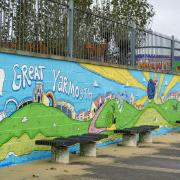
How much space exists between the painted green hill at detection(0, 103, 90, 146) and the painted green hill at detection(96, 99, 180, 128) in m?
1.64

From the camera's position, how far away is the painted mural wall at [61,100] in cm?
867

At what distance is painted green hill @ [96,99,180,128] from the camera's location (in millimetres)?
12562

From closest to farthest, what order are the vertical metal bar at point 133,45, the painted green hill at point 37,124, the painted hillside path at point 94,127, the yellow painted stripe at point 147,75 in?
the painted green hill at point 37,124, the painted hillside path at point 94,127, the vertical metal bar at point 133,45, the yellow painted stripe at point 147,75

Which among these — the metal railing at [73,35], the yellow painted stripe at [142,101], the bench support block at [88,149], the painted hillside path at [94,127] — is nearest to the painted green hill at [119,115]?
the painted hillside path at [94,127]

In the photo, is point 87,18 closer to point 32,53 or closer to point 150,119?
point 32,53

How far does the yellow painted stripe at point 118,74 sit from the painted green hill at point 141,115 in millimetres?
657

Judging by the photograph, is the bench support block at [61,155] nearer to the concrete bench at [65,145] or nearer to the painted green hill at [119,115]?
the concrete bench at [65,145]

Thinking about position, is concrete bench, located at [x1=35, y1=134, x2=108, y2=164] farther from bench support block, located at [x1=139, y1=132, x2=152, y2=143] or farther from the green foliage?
the green foliage

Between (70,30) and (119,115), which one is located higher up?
(70,30)

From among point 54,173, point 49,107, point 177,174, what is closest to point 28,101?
point 49,107

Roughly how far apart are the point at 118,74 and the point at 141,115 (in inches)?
86.0

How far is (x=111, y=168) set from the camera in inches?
349

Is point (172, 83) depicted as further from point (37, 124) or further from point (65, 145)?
point (65, 145)

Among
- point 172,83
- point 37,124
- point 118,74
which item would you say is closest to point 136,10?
point 172,83
